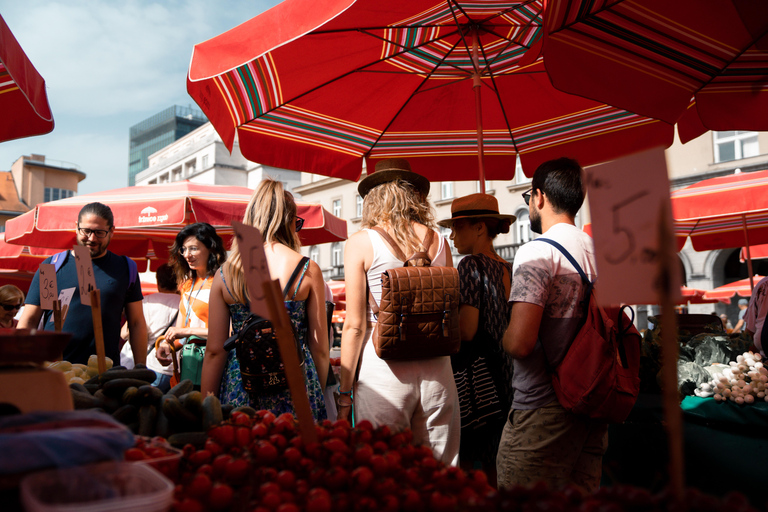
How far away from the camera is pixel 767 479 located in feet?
9.72

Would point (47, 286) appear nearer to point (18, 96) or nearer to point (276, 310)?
point (18, 96)

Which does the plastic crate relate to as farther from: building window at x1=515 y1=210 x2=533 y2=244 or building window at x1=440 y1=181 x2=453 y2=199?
building window at x1=440 y1=181 x2=453 y2=199

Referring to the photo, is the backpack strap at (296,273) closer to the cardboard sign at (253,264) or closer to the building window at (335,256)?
the cardboard sign at (253,264)

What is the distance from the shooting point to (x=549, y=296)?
2.12 m

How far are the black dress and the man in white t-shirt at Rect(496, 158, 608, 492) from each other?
21.8 inches

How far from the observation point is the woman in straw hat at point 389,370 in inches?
90.4

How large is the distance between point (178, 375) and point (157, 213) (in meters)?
2.38

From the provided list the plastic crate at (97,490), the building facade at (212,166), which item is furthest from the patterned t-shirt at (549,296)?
the building facade at (212,166)

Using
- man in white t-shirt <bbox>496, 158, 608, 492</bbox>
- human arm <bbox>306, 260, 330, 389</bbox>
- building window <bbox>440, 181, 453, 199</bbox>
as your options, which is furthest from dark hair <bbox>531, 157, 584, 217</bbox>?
building window <bbox>440, 181, 453, 199</bbox>

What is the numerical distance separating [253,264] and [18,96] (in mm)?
2232

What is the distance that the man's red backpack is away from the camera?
6.58 feet

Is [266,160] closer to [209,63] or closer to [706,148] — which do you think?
[209,63]

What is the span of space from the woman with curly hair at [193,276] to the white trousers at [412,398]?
1472 millimetres

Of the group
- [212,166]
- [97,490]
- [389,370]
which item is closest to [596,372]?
[389,370]
